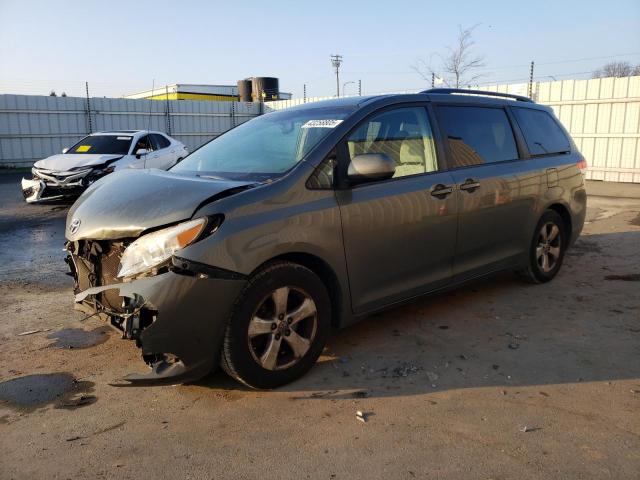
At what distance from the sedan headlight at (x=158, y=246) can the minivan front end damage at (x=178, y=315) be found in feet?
0.20

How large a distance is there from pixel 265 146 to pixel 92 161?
7813mm

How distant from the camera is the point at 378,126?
391cm

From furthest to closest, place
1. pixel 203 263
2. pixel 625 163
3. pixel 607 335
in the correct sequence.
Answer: pixel 625 163 < pixel 607 335 < pixel 203 263

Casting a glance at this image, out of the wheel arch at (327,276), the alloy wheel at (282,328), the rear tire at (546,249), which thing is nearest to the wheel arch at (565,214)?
the rear tire at (546,249)

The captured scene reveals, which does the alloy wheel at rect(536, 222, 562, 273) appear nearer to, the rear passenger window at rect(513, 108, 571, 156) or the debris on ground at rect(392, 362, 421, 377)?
the rear passenger window at rect(513, 108, 571, 156)

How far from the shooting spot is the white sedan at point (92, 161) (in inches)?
404

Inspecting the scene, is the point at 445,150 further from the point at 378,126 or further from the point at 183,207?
the point at 183,207

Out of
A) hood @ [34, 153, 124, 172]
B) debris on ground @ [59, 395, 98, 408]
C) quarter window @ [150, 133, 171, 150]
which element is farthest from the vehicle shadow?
quarter window @ [150, 133, 171, 150]

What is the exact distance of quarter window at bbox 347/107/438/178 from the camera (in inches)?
150

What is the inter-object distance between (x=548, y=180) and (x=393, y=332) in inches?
88.6

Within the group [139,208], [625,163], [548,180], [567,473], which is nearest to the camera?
[567,473]

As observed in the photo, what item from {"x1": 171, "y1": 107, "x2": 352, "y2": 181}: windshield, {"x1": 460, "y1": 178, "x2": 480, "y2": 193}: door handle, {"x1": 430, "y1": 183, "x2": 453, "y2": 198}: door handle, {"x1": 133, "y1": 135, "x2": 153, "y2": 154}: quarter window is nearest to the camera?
{"x1": 171, "y1": 107, "x2": 352, "y2": 181}: windshield

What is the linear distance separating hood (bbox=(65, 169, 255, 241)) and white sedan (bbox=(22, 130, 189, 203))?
6807 mm

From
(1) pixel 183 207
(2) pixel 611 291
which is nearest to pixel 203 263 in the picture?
(1) pixel 183 207
